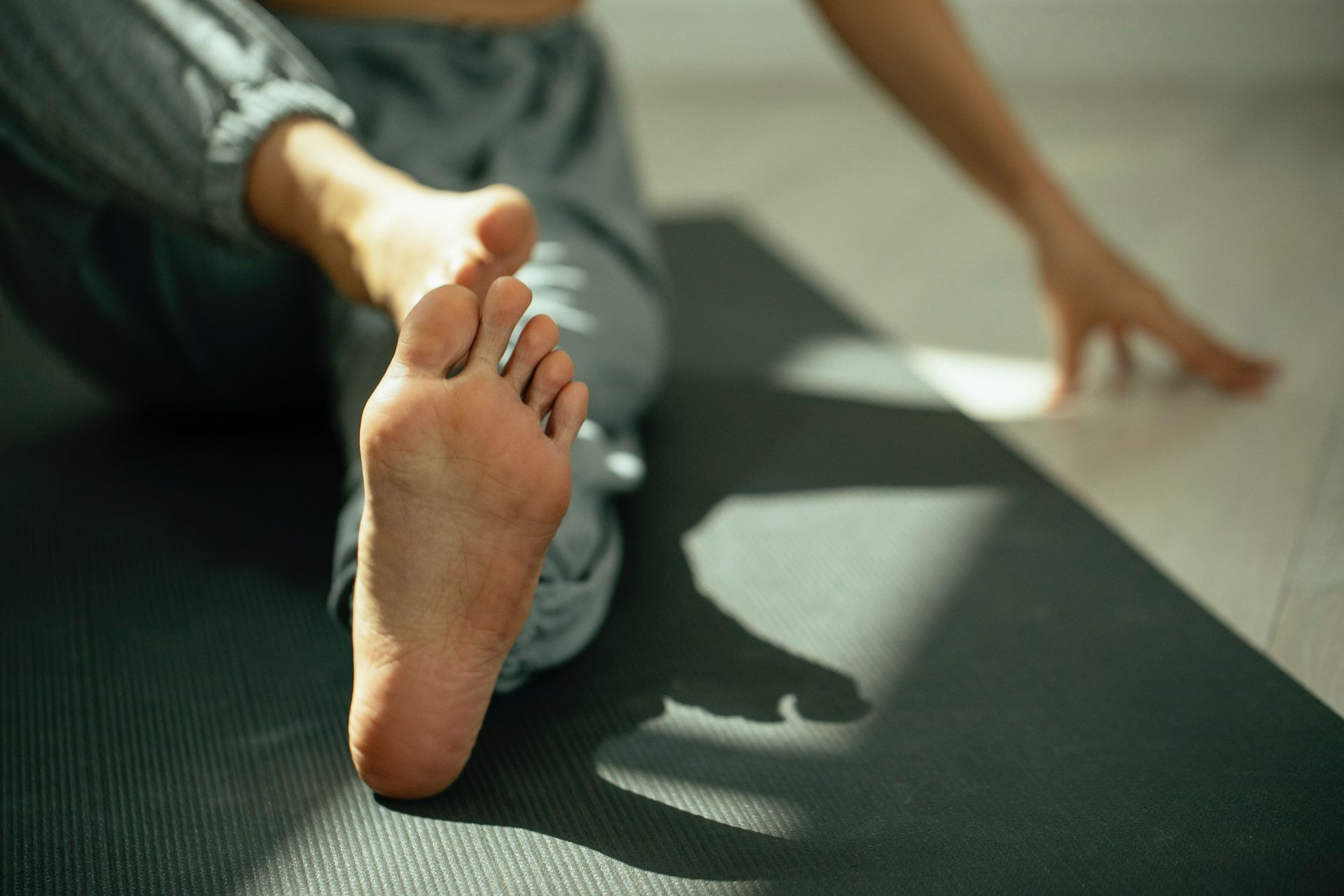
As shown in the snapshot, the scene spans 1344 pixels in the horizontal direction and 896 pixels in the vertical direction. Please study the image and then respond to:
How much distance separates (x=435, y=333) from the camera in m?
0.57

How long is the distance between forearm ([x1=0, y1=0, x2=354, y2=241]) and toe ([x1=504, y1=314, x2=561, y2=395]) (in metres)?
0.20

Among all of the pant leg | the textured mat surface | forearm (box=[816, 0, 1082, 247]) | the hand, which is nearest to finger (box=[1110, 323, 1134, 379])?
the hand

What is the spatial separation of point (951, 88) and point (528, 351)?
596 mm

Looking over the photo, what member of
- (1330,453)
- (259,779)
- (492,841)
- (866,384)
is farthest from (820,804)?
(1330,453)

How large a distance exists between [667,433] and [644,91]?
1751 mm

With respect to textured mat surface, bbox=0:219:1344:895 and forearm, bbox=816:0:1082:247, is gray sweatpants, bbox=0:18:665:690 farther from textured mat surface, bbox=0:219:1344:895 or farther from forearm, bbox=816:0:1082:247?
forearm, bbox=816:0:1082:247

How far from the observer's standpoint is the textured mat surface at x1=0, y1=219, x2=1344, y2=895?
58 centimetres

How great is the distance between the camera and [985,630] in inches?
29.7

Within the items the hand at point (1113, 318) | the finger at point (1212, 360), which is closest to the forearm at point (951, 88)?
the hand at point (1113, 318)

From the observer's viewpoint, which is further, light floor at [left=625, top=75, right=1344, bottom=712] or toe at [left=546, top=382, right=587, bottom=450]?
light floor at [left=625, top=75, right=1344, bottom=712]

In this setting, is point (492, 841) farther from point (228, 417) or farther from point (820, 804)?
point (228, 417)

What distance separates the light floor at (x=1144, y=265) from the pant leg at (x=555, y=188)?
0.38 metres

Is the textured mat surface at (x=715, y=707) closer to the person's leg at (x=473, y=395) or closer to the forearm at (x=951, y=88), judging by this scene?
the person's leg at (x=473, y=395)

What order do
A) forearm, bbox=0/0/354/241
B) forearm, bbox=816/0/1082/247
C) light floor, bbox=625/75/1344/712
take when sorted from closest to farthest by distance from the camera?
forearm, bbox=0/0/354/241, light floor, bbox=625/75/1344/712, forearm, bbox=816/0/1082/247
